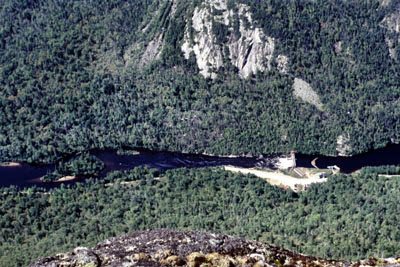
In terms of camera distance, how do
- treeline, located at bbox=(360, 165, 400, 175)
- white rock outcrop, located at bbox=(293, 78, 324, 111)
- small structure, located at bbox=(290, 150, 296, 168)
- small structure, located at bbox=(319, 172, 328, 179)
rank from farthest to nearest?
1. white rock outcrop, located at bbox=(293, 78, 324, 111)
2. small structure, located at bbox=(290, 150, 296, 168)
3. small structure, located at bbox=(319, 172, 328, 179)
4. treeline, located at bbox=(360, 165, 400, 175)

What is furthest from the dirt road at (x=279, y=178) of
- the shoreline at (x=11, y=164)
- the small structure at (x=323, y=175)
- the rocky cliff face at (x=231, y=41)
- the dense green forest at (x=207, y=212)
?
the shoreline at (x=11, y=164)

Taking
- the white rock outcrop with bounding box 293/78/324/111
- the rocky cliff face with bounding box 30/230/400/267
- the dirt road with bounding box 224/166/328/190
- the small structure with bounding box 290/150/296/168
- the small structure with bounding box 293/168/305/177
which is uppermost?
the white rock outcrop with bounding box 293/78/324/111

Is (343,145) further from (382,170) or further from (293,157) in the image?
(382,170)

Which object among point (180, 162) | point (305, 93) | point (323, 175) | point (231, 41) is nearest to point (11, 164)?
point (180, 162)

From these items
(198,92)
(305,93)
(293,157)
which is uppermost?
(305,93)

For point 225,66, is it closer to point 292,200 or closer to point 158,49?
point 158,49

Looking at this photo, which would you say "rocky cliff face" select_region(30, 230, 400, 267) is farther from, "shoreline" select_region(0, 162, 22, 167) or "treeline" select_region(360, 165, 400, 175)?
"shoreline" select_region(0, 162, 22, 167)

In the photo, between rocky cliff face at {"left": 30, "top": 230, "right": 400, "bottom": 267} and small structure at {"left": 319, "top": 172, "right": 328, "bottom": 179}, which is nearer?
rocky cliff face at {"left": 30, "top": 230, "right": 400, "bottom": 267}

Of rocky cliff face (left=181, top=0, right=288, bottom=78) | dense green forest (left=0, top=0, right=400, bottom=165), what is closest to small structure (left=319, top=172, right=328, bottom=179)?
dense green forest (left=0, top=0, right=400, bottom=165)
